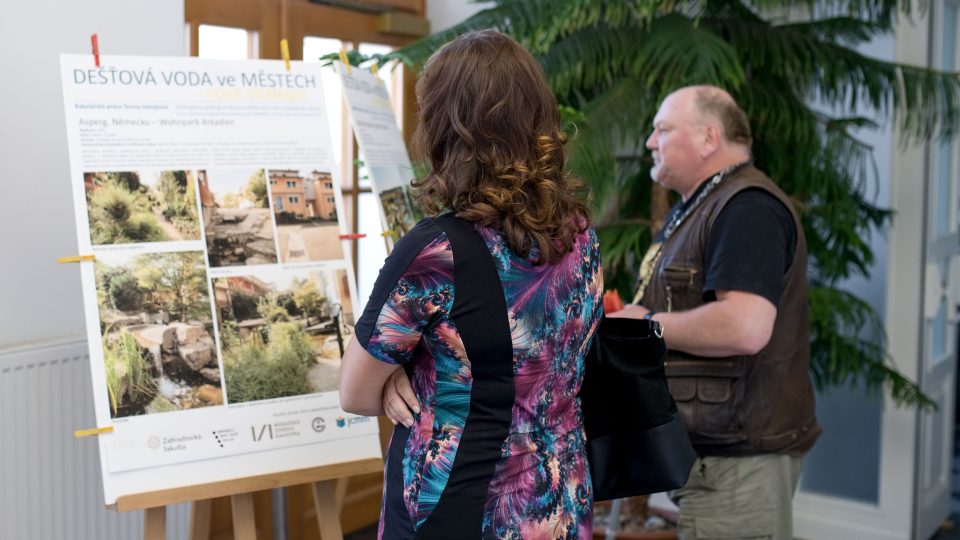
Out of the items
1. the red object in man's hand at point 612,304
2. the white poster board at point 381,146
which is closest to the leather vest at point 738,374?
the red object in man's hand at point 612,304

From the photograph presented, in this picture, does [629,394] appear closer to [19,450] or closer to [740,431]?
[740,431]

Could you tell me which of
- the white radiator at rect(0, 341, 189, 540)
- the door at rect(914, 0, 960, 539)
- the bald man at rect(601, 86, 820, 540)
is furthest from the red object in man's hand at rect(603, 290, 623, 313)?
the door at rect(914, 0, 960, 539)

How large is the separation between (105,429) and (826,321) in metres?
2.11

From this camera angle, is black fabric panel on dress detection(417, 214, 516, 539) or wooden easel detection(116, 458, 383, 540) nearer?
black fabric panel on dress detection(417, 214, 516, 539)

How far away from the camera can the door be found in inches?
135

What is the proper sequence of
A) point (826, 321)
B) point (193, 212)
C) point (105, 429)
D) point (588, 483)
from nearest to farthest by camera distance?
point (588, 483), point (105, 429), point (193, 212), point (826, 321)

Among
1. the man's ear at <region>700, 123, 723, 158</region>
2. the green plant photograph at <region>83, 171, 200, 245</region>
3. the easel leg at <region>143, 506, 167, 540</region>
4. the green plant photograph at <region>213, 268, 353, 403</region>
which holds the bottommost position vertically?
the easel leg at <region>143, 506, 167, 540</region>

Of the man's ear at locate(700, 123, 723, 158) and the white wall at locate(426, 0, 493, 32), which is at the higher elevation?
the white wall at locate(426, 0, 493, 32)

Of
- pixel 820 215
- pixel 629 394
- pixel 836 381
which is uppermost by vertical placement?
pixel 820 215

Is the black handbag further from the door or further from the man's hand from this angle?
the door

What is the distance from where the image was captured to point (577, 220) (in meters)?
1.41

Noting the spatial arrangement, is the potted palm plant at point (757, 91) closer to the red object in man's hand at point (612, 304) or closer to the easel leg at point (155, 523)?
the red object in man's hand at point (612, 304)

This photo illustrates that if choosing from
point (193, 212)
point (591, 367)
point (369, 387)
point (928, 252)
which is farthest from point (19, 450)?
point (928, 252)

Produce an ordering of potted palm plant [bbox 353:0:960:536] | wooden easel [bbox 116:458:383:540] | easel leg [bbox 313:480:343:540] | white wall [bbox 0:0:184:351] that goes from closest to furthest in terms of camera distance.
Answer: wooden easel [bbox 116:458:383:540] < easel leg [bbox 313:480:343:540] < white wall [bbox 0:0:184:351] < potted palm plant [bbox 353:0:960:536]
